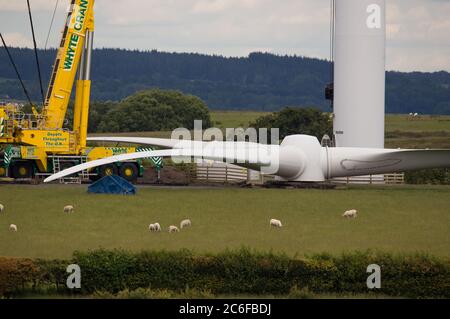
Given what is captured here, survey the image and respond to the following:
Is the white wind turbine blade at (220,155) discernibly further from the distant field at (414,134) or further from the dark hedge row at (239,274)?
the distant field at (414,134)

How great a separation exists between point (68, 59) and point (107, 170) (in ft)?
16.2

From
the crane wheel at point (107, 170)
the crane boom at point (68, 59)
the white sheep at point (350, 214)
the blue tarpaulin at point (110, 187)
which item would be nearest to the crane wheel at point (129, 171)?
the crane wheel at point (107, 170)

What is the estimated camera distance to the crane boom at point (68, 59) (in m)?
46.0

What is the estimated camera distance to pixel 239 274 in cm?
2019

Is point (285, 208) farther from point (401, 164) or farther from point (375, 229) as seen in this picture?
point (401, 164)

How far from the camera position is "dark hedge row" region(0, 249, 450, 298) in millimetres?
20109

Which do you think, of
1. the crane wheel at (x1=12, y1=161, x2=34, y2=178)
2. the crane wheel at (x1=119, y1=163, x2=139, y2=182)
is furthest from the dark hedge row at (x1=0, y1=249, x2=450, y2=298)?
the crane wheel at (x1=12, y1=161, x2=34, y2=178)

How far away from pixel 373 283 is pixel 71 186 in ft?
78.3

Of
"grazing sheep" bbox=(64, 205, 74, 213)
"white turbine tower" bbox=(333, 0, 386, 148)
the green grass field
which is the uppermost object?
"white turbine tower" bbox=(333, 0, 386, 148)

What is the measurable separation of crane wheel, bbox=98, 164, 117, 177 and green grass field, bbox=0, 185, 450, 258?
3.85 metres

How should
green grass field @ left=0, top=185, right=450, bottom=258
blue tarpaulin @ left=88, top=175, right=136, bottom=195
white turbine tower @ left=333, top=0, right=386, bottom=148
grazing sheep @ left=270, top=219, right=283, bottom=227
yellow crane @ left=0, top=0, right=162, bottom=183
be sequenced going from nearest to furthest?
green grass field @ left=0, top=185, right=450, bottom=258 → grazing sheep @ left=270, top=219, right=283, bottom=227 → blue tarpaulin @ left=88, top=175, right=136, bottom=195 → yellow crane @ left=0, top=0, right=162, bottom=183 → white turbine tower @ left=333, top=0, right=386, bottom=148

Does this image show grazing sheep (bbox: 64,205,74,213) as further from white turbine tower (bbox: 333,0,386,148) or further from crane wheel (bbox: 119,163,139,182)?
white turbine tower (bbox: 333,0,386,148)

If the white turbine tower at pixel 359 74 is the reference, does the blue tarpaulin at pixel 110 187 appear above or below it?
below
